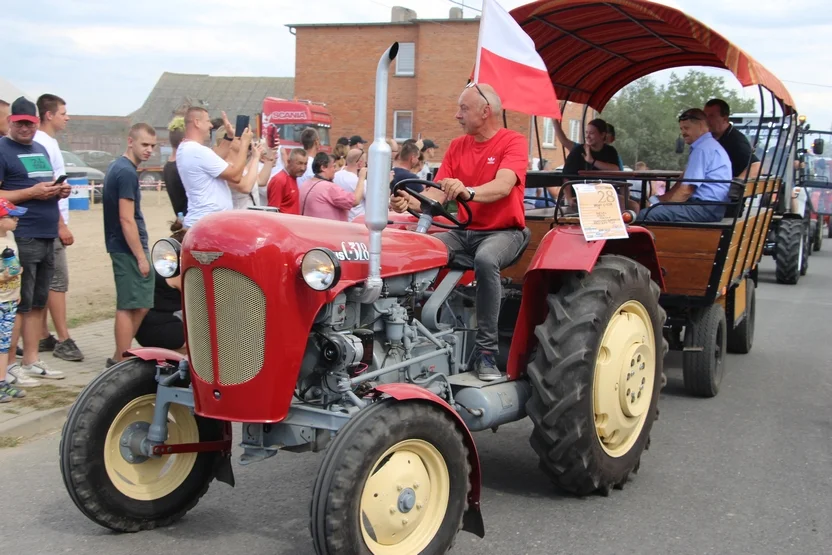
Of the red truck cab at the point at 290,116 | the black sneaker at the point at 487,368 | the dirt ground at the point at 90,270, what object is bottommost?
the dirt ground at the point at 90,270

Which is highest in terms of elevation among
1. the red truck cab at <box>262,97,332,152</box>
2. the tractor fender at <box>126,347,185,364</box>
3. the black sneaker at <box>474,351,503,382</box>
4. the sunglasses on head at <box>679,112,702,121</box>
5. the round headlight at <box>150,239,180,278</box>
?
the red truck cab at <box>262,97,332,152</box>

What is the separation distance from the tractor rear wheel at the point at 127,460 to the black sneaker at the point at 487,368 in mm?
1335

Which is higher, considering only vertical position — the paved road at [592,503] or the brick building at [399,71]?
the brick building at [399,71]

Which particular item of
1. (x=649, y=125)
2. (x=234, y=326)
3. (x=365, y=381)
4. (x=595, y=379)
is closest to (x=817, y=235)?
(x=649, y=125)

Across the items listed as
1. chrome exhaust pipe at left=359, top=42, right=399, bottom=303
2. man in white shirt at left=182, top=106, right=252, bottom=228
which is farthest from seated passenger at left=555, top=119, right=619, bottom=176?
chrome exhaust pipe at left=359, top=42, right=399, bottom=303

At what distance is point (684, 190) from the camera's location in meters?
7.01

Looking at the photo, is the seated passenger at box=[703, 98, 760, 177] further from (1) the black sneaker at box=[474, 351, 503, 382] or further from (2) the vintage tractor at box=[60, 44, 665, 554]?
(1) the black sneaker at box=[474, 351, 503, 382]

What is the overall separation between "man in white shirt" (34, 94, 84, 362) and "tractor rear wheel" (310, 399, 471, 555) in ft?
15.6

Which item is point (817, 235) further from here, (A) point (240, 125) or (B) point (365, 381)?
(B) point (365, 381)

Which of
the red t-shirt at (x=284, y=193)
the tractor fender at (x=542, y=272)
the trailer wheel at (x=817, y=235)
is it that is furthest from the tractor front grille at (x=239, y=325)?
the trailer wheel at (x=817, y=235)

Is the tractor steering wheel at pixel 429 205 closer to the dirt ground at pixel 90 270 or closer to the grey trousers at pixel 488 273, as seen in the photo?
the grey trousers at pixel 488 273

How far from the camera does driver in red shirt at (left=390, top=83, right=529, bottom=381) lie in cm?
468

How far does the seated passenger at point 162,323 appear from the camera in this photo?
22.9 feet

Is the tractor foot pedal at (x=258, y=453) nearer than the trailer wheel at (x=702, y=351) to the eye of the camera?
Yes
